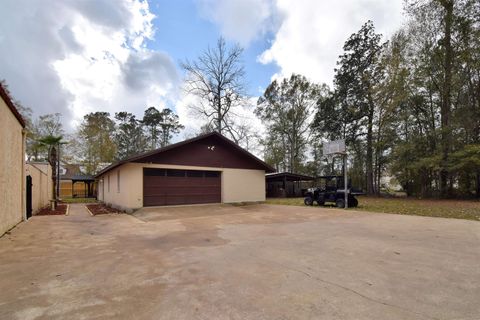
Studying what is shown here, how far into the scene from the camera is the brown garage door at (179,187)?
42.7 feet

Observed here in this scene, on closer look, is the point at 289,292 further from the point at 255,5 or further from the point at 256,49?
the point at 256,49

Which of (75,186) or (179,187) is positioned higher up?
(179,187)

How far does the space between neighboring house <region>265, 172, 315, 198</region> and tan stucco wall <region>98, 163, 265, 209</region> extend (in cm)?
770

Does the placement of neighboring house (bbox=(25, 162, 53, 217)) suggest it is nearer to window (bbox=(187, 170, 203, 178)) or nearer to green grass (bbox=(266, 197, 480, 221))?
window (bbox=(187, 170, 203, 178))

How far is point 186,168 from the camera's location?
46.4ft

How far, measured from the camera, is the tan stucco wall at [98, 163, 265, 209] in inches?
493

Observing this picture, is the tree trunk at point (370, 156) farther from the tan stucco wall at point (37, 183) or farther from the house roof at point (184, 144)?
the tan stucco wall at point (37, 183)

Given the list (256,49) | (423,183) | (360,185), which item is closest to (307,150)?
(360,185)

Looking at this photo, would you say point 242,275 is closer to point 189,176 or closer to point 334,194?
point 189,176

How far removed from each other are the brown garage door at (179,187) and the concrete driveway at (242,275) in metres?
5.75

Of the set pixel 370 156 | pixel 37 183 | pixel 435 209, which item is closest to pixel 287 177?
pixel 370 156

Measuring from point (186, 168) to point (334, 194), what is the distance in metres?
8.42

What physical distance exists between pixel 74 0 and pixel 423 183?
86.2 ft

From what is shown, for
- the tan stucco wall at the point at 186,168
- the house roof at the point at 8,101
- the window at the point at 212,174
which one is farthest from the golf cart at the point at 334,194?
the house roof at the point at 8,101
